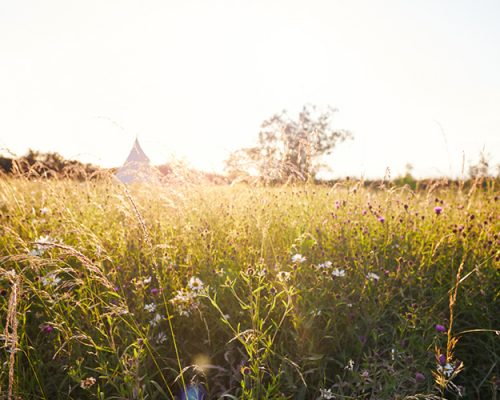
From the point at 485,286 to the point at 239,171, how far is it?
245 centimetres

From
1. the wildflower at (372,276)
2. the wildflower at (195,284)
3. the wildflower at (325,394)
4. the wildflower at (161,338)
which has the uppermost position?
the wildflower at (372,276)

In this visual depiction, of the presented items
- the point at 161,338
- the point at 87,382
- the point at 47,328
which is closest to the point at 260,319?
the point at 161,338

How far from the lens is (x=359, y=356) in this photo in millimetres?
1957

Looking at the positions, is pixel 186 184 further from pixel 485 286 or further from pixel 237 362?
pixel 485 286

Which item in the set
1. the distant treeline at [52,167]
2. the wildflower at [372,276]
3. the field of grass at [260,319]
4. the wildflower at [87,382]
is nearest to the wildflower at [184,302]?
the field of grass at [260,319]

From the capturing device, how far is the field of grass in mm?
1715

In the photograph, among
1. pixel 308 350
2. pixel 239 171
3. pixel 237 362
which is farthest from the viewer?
pixel 239 171

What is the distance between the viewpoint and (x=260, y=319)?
2.08 m

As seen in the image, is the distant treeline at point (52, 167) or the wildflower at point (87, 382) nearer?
the wildflower at point (87, 382)

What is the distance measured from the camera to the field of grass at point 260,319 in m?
1.71

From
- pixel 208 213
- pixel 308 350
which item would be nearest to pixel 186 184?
pixel 208 213

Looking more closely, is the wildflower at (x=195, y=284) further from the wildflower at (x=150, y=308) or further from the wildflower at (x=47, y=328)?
the wildflower at (x=47, y=328)

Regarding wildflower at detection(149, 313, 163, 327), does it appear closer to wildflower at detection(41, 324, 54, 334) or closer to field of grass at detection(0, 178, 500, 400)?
field of grass at detection(0, 178, 500, 400)

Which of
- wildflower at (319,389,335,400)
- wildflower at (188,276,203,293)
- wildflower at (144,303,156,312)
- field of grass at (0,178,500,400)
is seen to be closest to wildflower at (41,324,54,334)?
field of grass at (0,178,500,400)
